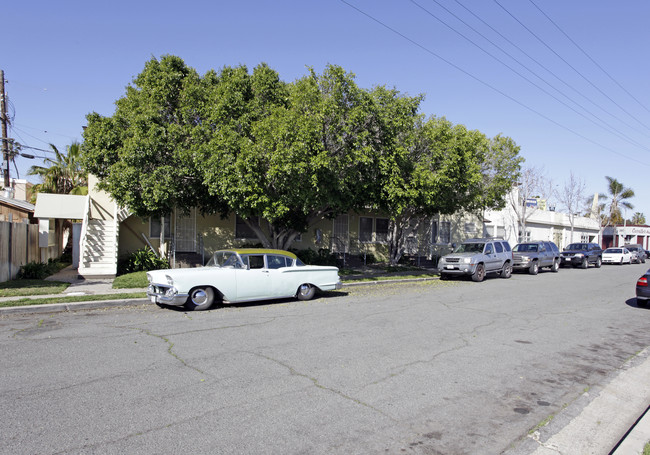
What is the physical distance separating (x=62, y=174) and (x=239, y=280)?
17.9m

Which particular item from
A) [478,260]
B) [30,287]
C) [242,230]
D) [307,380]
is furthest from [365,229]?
[307,380]

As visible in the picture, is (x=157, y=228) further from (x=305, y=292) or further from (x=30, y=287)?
(x=305, y=292)

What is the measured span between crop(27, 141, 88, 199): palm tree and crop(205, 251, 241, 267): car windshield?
15272mm

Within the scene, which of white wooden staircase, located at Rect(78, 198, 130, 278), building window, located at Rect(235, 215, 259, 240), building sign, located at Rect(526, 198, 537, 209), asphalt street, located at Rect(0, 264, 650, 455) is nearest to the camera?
asphalt street, located at Rect(0, 264, 650, 455)

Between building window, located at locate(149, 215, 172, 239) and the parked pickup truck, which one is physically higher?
building window, located at locate(149, 215, 172, 239)

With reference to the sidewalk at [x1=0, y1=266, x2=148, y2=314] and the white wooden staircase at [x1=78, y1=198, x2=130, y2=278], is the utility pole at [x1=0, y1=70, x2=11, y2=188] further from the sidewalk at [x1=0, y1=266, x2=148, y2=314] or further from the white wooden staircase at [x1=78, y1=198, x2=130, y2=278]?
the sidewalk at [x1=0, y1=266, x2=148, y2=314]

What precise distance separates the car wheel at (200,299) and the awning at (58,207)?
10709 millimetres

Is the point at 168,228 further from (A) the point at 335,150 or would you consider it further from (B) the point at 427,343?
(B) the point at 427,343

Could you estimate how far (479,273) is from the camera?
741 inches

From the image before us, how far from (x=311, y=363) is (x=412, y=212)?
18061 millimetres

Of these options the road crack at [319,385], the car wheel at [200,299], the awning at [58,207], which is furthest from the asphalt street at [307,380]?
the awning at [58,207]

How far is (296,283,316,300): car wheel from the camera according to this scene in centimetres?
1245

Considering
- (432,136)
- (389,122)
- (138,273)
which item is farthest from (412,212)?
(138,273)

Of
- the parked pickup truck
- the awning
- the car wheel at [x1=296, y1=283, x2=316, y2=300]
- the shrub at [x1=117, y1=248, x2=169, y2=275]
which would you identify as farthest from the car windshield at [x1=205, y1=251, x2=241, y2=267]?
the parked pickup truck
